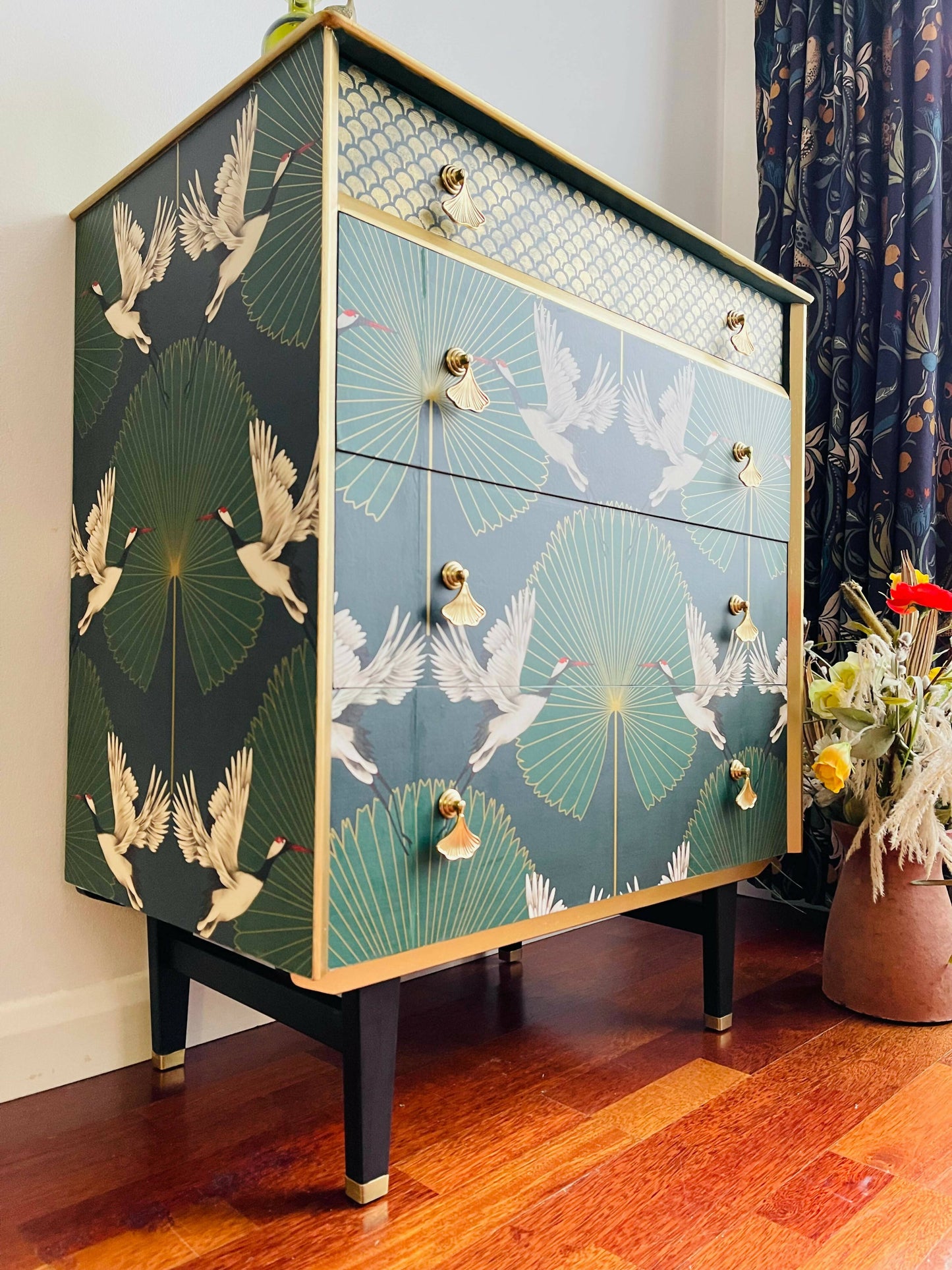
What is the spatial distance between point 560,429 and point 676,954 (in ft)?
3.51

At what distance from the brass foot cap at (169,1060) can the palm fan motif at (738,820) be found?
2.35ft

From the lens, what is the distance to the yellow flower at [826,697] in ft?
4.99

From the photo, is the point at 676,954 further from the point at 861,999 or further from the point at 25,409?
the point at 25,409

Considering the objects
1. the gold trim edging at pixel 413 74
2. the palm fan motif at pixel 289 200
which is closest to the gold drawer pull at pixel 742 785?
the gold trim edging at pixel 413 74

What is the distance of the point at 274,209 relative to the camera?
963 millimetres

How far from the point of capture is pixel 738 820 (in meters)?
1.40

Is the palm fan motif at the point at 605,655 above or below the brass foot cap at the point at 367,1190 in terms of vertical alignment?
above

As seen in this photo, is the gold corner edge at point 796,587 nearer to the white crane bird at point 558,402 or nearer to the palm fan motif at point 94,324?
the white crane bird at point 558,402

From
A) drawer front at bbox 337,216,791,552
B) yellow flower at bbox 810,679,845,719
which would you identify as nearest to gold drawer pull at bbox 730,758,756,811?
yellow flower at bbox 810,679,845,719

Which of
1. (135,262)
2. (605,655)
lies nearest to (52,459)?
(135,262)

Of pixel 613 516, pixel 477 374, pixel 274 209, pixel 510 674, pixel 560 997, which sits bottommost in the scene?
pixel 560 997

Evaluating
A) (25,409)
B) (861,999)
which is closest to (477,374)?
(25,409)

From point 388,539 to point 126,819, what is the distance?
0.49 m

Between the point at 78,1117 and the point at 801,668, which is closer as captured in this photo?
the point at 78,1117
